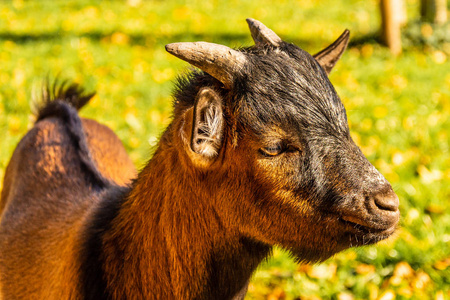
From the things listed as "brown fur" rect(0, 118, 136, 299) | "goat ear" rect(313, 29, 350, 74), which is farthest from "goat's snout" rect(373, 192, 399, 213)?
"brown fur" rect(0, 118, 136, 299)

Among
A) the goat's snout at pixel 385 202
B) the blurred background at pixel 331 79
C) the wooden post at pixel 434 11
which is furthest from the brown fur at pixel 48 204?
the wooden post at pixel 434 11

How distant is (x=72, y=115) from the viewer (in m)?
3.66

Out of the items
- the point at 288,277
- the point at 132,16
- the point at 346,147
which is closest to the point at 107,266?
the point at 346,147

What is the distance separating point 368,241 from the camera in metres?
2.17

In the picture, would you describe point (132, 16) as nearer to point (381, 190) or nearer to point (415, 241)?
point (415, 241)

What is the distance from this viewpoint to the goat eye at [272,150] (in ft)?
6.91

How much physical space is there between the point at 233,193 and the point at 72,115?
1870mm

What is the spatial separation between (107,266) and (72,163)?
106 centimetres

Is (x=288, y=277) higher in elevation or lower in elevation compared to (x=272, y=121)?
lower

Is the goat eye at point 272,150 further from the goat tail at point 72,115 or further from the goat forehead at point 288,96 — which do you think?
the goat tail at point 72,115

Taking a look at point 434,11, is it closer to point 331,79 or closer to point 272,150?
point 331,79

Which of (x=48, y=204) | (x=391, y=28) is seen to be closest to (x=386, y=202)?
(x=48, y=204)

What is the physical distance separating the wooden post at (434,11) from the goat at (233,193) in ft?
28.0

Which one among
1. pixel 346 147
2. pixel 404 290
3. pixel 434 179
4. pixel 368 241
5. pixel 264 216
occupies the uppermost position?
pixel 346 147
